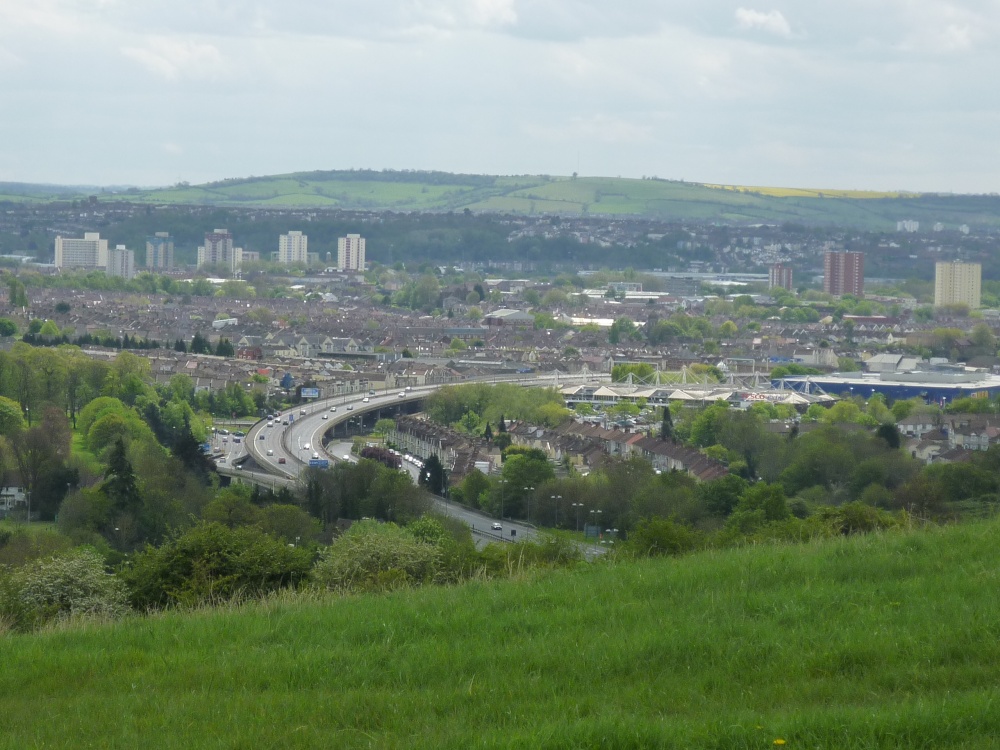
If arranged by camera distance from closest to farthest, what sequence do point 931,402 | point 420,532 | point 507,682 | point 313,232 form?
point 507,682 < point 420,532 < point 931,402 < point 313,232

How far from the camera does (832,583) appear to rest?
Result: 6.64 m

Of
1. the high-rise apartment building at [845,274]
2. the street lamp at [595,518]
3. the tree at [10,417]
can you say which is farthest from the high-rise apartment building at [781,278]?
the street lamp at [595,518]

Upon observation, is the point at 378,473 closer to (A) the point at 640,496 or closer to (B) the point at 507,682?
(A) the point at 640,496

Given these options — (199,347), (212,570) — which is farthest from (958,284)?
(212,570)

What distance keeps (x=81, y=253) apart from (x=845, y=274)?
5608cm

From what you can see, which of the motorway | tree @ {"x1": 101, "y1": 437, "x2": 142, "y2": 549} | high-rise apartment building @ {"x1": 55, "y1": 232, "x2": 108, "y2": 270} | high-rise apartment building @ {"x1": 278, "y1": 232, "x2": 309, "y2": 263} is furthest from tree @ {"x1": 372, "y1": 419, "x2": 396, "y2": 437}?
high-rise apartment building @ {"x1": 278, "y1": 232, "x2": 309, "y2": 263}

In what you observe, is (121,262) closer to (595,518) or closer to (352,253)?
(352,253)

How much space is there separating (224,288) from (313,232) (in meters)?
48.4

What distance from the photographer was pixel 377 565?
910cm

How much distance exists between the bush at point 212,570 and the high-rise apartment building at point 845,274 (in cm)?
10502

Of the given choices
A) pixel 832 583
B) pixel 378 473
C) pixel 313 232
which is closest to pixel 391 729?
pixel 832 583

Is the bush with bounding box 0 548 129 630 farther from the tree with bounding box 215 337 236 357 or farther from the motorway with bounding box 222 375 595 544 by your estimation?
the tree with bounding box 215 337 236 357

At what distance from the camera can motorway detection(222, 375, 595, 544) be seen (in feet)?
83.3

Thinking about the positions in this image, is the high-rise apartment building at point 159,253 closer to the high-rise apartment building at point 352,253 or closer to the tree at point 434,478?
the high-rise apartment building at point 352,253
